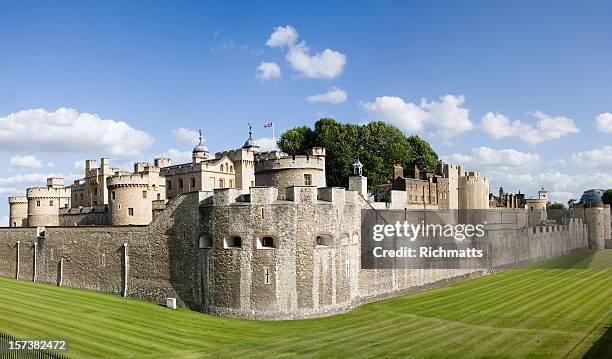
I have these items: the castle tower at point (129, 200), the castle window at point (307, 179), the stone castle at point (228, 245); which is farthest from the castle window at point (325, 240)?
the castle tower at point (129, 200)

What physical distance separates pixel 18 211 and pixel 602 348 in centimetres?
5642

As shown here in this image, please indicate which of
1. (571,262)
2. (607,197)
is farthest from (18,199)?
(607,197)

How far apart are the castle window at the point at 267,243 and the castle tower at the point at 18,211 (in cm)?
3914

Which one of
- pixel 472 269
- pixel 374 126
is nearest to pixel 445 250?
pixel 472 269

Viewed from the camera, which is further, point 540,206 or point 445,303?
point 540,206

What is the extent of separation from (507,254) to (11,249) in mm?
47551

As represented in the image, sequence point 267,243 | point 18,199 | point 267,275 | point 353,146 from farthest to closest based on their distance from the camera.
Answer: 1. point 353,146
2. point 18,199
3. point 267,243
4. point 267,275

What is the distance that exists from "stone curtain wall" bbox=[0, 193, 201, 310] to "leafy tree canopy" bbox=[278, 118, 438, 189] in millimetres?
34296

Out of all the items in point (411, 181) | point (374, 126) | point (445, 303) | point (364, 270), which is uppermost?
point (374, 126)

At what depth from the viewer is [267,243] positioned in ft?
98.7

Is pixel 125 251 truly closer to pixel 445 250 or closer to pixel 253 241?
pixel 253 241

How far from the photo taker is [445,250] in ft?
161

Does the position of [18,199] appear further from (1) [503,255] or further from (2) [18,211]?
(1) [503,255]

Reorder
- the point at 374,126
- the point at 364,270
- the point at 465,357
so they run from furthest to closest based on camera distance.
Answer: the point at 374,126 → the point at 364,270 → the point at 465,357
